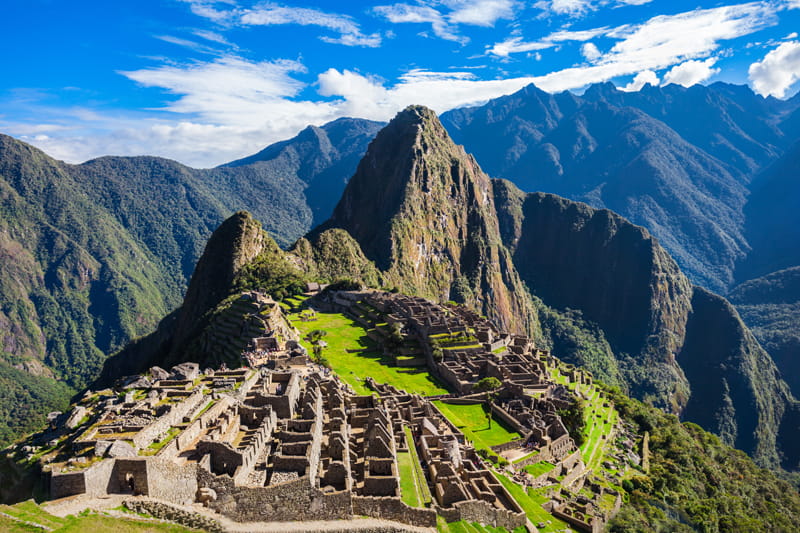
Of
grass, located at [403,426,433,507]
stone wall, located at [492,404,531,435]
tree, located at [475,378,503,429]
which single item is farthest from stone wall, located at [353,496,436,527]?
tree, located at [475,378,503,429]

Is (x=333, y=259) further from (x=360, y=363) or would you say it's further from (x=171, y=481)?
(x=171, y=481)

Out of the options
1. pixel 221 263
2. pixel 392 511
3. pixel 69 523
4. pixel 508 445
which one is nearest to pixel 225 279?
pixel 221 263

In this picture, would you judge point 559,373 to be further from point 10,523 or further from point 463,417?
point 10,523

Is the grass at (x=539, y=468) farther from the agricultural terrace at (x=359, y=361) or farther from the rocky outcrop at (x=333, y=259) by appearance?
the rocky outcrop at (x=333, y=259)

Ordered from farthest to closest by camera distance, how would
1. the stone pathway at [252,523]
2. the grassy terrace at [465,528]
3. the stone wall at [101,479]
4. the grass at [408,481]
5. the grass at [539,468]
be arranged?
the grass at [539,468] < the grass at [408,481] < the grassy terrace at [465,528] < the stone wall at [101,479] < the stone pathway at [252,523]

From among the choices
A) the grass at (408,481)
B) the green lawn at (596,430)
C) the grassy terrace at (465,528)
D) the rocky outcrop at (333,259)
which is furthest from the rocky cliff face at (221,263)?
the grassy terrace at (465,528)

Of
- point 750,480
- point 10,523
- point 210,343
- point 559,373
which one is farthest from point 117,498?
point 750,480

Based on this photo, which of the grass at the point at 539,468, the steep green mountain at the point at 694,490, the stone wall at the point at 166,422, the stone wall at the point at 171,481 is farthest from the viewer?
the steep green mountain at the point at 694,490
